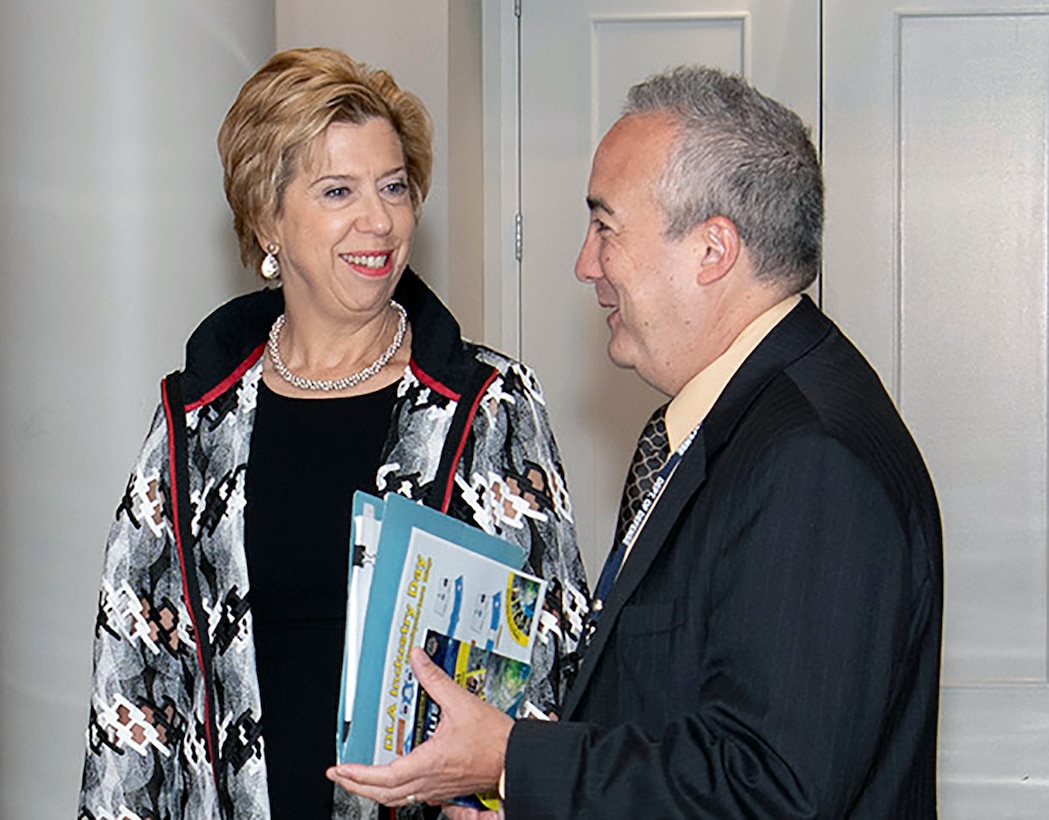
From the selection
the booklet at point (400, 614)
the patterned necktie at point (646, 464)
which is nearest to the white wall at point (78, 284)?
the patterned necktie at point (646, 464)

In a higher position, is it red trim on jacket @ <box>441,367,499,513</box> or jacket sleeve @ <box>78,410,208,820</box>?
red trim on jacket @ <box>441,367,499,513</box>

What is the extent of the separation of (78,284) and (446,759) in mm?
1655

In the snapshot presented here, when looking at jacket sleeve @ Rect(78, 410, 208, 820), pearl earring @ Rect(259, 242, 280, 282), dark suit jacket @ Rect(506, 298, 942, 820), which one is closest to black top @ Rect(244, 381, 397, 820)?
jacket sleeve @ Rect(78, 410, 208, 820)

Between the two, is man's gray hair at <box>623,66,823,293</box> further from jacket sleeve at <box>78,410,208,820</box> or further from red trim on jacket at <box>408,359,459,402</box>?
jacket sleeve at <box>78,410,208,820</box>

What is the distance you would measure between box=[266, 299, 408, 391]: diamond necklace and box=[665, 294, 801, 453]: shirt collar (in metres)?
0.68

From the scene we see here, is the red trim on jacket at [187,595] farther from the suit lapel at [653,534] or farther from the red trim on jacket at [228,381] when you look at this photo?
the suit lapel at [653,534]

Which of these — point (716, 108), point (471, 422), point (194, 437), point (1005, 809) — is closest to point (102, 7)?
point (194, 437)

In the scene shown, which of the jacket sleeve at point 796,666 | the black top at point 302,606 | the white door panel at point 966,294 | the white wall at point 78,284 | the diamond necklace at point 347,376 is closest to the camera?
the jacket sleeve at point 796,666

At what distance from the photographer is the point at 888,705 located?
1.45 metres

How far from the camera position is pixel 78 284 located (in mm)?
2990

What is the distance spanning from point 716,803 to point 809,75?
2.81 m

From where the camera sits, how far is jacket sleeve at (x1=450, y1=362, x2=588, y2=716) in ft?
7.16

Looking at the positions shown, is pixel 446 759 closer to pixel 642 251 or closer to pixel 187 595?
pixel 642 251

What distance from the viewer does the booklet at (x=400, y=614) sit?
1.67 metres
